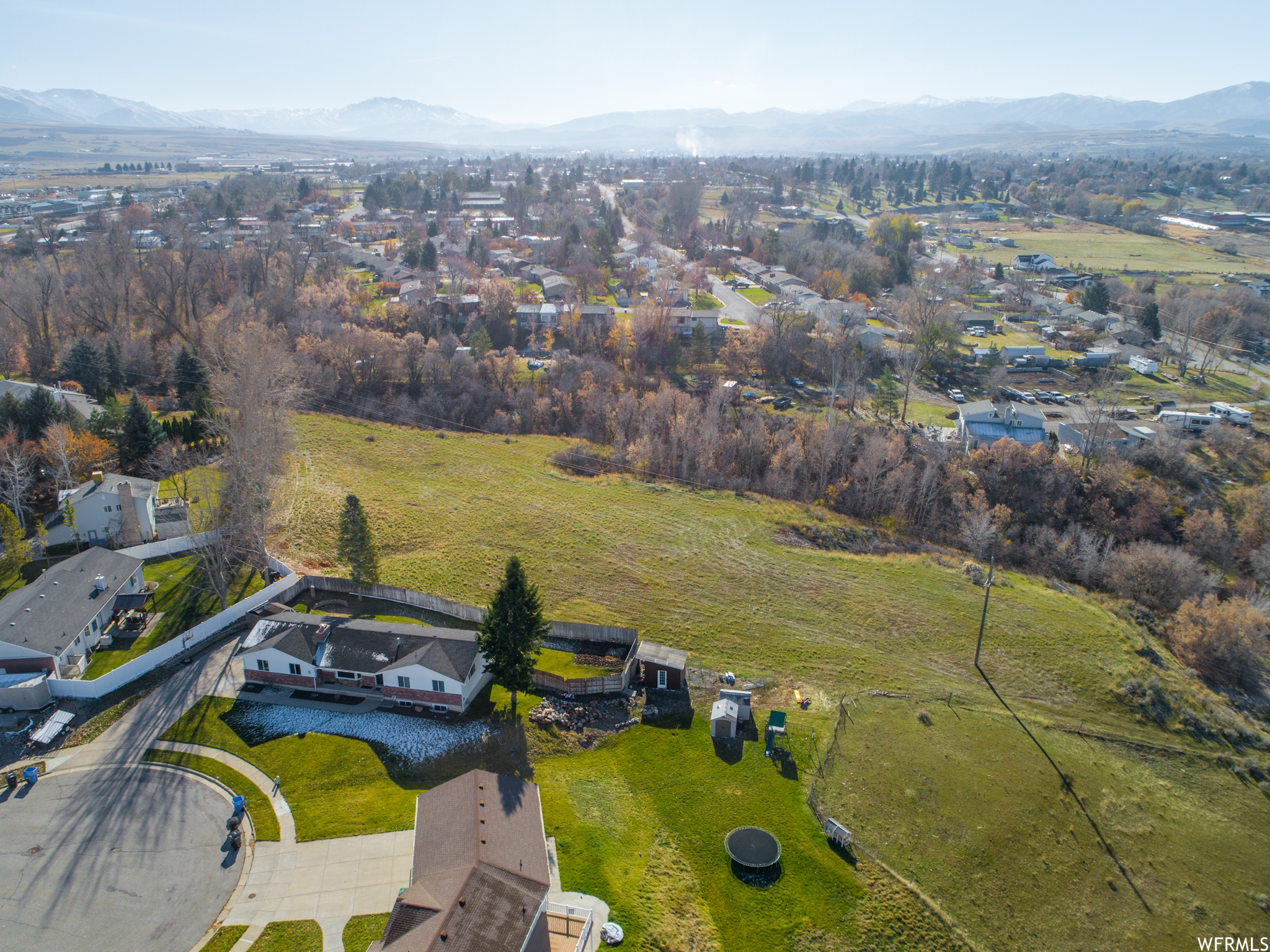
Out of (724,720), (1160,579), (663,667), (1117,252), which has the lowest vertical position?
(1160,579)

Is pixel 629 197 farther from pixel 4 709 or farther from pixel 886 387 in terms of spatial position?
pixel 4 709

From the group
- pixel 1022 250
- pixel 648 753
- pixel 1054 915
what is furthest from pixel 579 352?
pixel 1022 250

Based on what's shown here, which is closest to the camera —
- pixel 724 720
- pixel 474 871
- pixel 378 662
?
pixel 474 871

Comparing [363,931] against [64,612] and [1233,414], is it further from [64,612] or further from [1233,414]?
[1233,414]

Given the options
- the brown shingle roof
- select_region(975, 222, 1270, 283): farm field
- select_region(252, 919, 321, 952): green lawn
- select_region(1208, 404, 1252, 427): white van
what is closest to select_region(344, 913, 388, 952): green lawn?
select_region(252, 919, 321, 952): green lawn

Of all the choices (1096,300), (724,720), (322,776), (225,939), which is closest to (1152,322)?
(1096,300)
